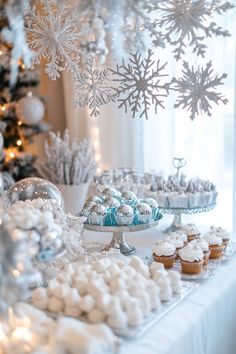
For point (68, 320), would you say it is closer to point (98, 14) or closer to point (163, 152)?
point (98, 14)

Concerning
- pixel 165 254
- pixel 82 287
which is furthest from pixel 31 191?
pixel 82 287

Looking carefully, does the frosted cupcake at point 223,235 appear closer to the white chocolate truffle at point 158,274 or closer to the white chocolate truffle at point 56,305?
the white chocolate truffle at point 158,274

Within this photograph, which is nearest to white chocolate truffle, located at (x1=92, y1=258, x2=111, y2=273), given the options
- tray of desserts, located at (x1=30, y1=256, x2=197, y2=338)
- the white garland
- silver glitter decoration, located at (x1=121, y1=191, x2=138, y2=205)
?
tray of desserts, located at (x1=30, y1=256, x2=197, y2=338)

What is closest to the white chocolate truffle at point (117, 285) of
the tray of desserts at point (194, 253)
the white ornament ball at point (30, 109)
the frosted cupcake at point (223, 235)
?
the tray of desserts at point (194, 253)

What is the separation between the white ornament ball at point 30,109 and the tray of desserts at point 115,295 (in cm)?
203

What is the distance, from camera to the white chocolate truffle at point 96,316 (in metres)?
0.99

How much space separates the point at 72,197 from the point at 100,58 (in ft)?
4.01

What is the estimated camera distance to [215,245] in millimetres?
1439

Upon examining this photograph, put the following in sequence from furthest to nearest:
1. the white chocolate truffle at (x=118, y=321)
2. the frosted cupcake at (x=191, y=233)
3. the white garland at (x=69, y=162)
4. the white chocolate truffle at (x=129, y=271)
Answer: the white garland at (x=69, y=162) → the frosted cupcake at (x=191, y=233) → the white chocolate truffle at (x=129, y=271) → the white chocolate truffle at (x=118, y=321)

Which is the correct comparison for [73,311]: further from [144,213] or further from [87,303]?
[144,213]

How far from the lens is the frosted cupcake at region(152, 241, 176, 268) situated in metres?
1.36

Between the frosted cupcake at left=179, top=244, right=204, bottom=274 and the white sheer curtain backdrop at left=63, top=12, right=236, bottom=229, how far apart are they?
1069 mm

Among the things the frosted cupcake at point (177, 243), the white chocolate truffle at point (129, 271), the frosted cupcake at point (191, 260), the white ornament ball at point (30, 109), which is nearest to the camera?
the white chocolate truffle at point (129, 271)

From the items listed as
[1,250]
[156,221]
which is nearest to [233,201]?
[156,221]
